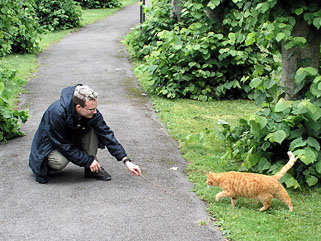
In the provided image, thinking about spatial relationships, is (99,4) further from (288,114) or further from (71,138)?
(288,114)

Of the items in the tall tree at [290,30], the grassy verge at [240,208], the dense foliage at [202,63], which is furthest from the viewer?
the dense foliage at [202,63]

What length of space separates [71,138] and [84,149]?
219mm

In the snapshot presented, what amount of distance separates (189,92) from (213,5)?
179 cm

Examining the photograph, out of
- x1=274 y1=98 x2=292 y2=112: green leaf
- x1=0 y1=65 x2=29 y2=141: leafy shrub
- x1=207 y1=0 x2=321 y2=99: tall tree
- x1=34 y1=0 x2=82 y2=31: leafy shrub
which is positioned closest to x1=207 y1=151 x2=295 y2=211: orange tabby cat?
x1=274 y1=98 x2=292 y2=112: green leaf

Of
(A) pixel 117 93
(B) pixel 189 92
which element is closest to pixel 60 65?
(A) pixel 117 93

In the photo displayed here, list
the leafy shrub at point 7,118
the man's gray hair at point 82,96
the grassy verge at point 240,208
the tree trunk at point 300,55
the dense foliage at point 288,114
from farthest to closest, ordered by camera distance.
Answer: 1. the leafy shrub at point 7,118
2. the tree trunk at point 300,55
3. the dense foliage at point 288,114
4. the man's gray hair at point 82,96
5. the grassy verge at point 240,208

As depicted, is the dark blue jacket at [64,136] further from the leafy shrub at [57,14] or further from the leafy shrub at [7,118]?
the leafy shrub at [57,14]

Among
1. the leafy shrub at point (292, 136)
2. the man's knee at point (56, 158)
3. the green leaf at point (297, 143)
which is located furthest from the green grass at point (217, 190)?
the man's knee at point (56, 158)

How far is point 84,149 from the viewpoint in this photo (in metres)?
5.63

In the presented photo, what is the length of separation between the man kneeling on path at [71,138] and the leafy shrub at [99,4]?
2498 centimetres

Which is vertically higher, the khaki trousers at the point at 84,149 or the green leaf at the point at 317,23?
the green leaf at the point at 317,23

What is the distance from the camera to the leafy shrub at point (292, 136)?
533 cm

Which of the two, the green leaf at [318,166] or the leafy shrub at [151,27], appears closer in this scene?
the green leaf at [318,166]

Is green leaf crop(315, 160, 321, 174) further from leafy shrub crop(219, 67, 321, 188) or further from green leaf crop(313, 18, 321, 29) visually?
green leaf crop(313, 18, 321, 29)
